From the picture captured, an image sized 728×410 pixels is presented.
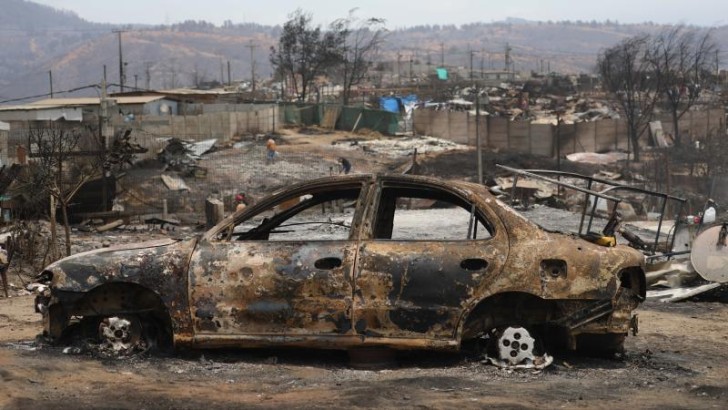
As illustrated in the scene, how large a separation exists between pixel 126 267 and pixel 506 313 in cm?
268

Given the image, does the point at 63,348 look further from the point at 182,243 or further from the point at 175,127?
the point at 175,127

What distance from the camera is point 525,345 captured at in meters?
7.30

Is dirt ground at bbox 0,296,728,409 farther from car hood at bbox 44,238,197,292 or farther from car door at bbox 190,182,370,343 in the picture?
car hood at bbox 44,238,197,292

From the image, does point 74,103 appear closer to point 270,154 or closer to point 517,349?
point 270,154

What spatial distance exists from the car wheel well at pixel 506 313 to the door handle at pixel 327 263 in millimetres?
989

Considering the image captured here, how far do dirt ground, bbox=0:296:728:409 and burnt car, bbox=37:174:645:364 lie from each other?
0.67 ft

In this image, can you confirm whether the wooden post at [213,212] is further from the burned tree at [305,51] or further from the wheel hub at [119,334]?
the burned tree at [305,51]

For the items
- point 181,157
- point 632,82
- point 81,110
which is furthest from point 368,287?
point 632,82

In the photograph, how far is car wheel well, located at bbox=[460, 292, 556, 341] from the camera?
736 centimetres

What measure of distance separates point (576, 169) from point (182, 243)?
117ft

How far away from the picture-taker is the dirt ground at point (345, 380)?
6285 mm

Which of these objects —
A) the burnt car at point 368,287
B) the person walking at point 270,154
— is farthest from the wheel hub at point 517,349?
the person walking at point 270,154

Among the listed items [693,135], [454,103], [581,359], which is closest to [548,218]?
[581,359]

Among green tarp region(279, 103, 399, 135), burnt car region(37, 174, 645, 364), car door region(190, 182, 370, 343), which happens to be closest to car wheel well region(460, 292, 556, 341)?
burnt car region(37, 174, 645, 364)
